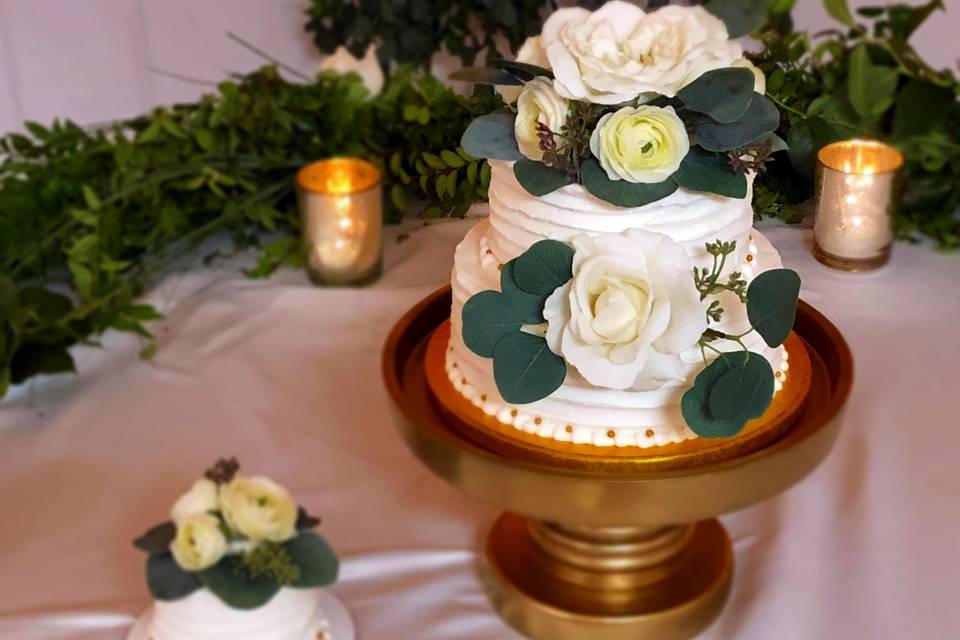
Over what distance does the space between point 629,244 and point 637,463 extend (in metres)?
0.12

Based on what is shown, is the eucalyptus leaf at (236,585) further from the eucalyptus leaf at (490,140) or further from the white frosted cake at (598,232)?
the eucalyptus leaf at (490,140)

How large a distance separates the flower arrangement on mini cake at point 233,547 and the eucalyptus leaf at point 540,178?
0.73ft

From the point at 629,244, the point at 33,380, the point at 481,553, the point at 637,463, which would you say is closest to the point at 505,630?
the point at 481,553

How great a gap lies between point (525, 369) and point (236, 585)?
21 centimetres

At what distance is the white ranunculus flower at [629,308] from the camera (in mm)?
541

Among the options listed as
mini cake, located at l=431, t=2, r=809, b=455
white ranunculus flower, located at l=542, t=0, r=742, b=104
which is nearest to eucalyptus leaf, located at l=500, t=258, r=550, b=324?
mini cake, located at l=431, t=2, r=809, b=455

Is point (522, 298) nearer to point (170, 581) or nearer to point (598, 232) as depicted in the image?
point (598, 232)

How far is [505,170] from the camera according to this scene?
0.60 m

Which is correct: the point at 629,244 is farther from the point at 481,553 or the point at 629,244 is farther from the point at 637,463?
the point at 481,553

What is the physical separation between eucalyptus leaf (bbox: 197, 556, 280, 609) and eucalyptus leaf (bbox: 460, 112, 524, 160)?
271 millimetres

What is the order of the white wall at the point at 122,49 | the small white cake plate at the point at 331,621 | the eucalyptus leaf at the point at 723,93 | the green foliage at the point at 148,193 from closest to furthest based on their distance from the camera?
the eucalyptus leaf at the point at 723,93 < the small white cake plate at the point at 331,621 < the green foliage at the point at 148,193 < the white wall at the point at 122,49

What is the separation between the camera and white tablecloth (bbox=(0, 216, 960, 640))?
0.74 m

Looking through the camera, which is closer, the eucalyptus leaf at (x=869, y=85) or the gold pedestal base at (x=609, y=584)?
the eucalyptus leaf at (x=869, y=85)

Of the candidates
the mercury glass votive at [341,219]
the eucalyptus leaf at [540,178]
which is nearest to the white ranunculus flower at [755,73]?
the eucalyptus leaf at [540,178]
